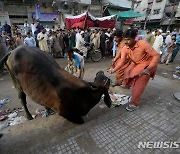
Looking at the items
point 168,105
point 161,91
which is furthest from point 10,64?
point 161,91

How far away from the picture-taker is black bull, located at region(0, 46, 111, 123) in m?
2.30

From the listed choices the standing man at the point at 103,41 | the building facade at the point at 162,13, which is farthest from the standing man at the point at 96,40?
the building facade at the point at 162,13

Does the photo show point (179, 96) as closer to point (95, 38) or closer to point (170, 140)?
point (170, 140)

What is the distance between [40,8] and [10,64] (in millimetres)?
17103

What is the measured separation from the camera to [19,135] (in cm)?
244

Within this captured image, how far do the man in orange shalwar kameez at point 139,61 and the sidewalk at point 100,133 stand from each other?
0.46 metres

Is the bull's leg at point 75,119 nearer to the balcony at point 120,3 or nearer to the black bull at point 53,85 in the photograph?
the black bull at point 53,85

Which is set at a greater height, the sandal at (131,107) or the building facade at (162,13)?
the building facade at (162,13)

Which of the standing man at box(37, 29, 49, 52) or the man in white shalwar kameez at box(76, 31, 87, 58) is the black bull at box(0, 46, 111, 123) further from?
the standing man at box(37, 29, 49, 52)

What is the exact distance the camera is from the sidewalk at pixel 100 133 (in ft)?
7.13

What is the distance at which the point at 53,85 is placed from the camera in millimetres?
2305

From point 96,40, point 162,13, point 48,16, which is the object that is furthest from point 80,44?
point 162,13

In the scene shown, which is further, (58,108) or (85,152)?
(58,108)

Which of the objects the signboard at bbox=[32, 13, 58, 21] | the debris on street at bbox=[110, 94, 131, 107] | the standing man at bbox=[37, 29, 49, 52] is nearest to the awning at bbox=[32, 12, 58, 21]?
the signboard at bbox=[32, 13, 58, 21]
